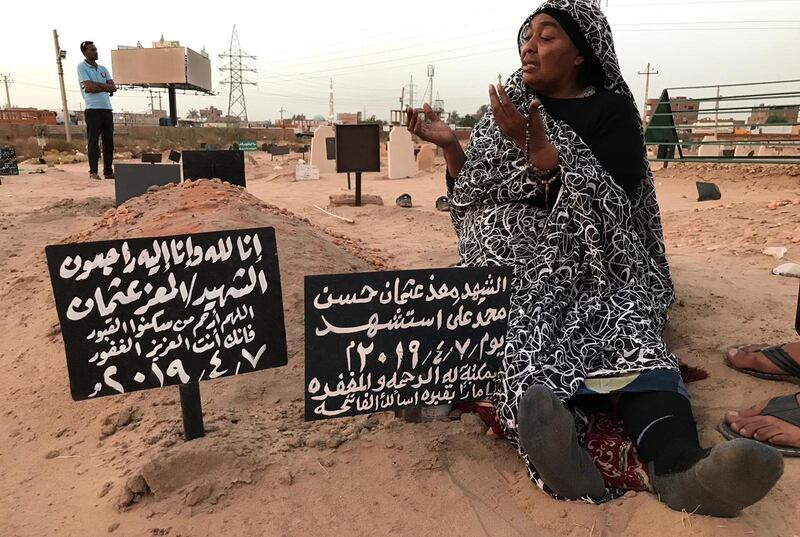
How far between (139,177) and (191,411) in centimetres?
535

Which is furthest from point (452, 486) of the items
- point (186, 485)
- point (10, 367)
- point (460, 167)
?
point (10, 367)

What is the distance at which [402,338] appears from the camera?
1.79 metres

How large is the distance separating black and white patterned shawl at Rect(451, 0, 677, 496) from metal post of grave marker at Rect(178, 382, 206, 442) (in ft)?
3.09

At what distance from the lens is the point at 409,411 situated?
1.97 m

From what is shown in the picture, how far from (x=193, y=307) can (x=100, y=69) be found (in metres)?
8.19

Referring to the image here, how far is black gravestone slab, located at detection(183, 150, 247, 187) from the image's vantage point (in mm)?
6309

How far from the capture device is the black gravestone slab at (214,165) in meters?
6.31

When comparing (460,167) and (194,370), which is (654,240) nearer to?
(460,167)

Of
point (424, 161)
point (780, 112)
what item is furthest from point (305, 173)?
point (780, 112)

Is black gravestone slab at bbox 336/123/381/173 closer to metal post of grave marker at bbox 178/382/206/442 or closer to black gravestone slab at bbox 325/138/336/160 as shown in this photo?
black gravestone slab at bbox 325/138/336/160

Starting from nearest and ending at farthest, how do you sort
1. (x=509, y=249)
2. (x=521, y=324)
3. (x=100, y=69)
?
1. (x=521, y=324)
2. (x=509, y=249)
3. (x=100, y=69)

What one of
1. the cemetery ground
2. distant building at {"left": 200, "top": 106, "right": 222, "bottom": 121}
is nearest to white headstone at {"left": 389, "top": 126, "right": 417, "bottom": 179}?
the cemetery ground

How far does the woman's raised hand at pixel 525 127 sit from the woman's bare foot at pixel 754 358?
114 centimetres

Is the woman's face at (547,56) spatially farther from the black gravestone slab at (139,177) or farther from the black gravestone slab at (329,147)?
the black gravestone slab at (329,147)
